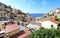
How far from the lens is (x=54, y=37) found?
18672mm

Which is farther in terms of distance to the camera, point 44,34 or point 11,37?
point 11,37

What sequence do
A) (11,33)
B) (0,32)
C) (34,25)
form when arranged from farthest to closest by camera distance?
(34,25)
(11,33)
(0,32)

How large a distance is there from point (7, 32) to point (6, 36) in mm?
490

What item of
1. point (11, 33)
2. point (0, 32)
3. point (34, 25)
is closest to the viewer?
point (0, 32)

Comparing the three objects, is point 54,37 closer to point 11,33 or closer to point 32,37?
point 32,37

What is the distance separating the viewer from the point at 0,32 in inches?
723

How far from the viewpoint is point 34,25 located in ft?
116

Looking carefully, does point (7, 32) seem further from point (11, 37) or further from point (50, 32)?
point (50, 32)

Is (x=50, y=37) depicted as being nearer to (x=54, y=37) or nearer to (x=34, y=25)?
(x=54, y=37)

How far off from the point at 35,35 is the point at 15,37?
2.98 metres

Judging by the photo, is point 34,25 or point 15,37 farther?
point 34,25

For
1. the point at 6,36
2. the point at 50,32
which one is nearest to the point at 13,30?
the point at 6,36

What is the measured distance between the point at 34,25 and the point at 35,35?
16387 millimetres

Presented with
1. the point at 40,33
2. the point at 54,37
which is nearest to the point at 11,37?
the point at 40,33
